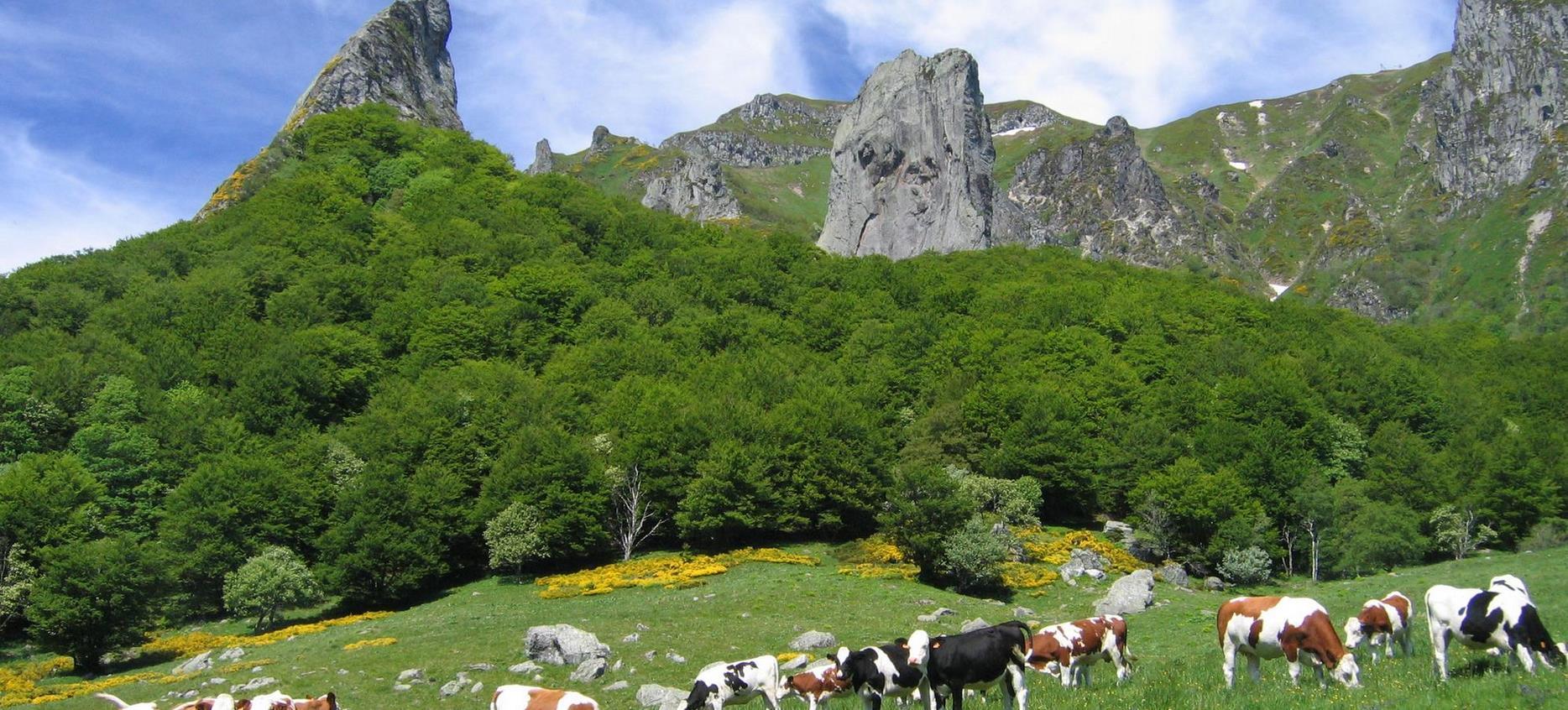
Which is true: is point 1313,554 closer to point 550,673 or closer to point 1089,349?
point 1089,349

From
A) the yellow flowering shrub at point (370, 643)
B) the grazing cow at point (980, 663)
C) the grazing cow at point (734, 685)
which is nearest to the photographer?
the grazing cow at point (980, 663)

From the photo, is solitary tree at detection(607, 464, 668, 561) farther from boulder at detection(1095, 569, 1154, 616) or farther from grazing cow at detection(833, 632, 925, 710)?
grazing cow at detection(833, 632, 925, 710)

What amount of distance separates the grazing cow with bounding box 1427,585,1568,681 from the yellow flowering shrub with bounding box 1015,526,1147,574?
1461 inches

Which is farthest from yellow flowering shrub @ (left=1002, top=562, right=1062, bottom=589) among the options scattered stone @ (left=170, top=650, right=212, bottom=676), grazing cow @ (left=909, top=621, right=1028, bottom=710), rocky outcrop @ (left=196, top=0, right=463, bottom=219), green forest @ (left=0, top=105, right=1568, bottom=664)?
rocky outcrop @ (left=196, top=0, right=463, bottom=219)

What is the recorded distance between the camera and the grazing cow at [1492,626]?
509 inches

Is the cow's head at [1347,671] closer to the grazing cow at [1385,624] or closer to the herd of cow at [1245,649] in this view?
the herd of cow at [1245,649]

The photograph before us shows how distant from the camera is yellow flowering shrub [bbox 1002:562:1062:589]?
145 ft

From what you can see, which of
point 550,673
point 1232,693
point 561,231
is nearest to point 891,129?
point 561,231

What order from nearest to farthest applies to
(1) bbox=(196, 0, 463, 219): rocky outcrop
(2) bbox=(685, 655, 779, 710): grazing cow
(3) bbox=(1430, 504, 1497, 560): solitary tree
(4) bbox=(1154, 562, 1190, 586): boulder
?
1. (2) bbox=(685, 655, 779, 710): grazing cow
2. (4) bbox=(1154, 562, 1190, 586): boulder
3. (3) bbox=(1430, 504, 1497, 560): solitary tree
4. (1) bbox=(196, 0, 463, 219): rocky outcrop

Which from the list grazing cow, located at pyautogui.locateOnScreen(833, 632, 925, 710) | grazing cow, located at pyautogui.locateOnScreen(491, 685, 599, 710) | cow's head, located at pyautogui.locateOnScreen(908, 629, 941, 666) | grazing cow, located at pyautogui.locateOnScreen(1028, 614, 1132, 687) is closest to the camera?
cow's head, located at pyautogui.locateOnScreen(908, 629, 941, 666)

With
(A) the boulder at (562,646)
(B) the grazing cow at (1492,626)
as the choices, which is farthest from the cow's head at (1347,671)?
(A) the boulder at (562,646)

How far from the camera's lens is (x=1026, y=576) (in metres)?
45.1

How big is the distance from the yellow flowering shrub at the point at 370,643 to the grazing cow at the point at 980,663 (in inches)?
992

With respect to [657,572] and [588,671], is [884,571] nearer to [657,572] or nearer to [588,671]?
[657,572]
